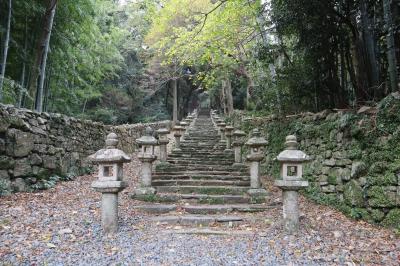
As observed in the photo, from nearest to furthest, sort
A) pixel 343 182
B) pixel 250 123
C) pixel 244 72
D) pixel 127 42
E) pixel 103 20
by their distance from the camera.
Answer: pixel 343 182 → pixel 250 123 → pixel 244 72 → pixel 103 20 → pixel 127 42

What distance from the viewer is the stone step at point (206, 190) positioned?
6.64 metres

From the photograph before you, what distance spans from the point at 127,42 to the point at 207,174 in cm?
1669

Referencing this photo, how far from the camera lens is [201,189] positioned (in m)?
6.73

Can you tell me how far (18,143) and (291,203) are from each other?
4.92m

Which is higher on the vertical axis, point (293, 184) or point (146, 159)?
point (146, 159)

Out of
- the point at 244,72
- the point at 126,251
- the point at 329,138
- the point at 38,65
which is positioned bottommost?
the point at 126,251

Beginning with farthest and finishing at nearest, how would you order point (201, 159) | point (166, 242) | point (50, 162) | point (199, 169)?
1. point (201, 159)
2. point (199, 169)
3. point (50, 162)
4. point (166, 242)

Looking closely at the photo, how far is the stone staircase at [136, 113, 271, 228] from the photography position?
219 inches

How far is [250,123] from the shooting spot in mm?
11430

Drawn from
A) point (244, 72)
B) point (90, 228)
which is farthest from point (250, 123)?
point (90, 228)

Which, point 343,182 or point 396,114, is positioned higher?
point 396,114

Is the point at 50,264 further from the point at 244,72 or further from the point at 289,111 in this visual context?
the point at 244,72

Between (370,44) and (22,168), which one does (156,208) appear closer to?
(22,168)

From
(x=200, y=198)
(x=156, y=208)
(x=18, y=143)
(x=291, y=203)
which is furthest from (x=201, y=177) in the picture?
(x=18, y=143)
